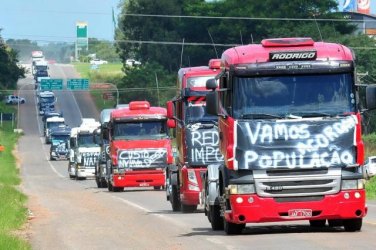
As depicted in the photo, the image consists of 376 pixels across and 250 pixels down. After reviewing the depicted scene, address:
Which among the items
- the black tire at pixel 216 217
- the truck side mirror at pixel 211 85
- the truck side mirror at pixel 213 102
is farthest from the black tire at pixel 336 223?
the truck side mirror at pixel 211 85

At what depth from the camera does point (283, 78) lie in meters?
20.3

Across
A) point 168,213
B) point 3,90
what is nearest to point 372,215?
point 168,213

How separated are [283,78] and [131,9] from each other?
4544 inches

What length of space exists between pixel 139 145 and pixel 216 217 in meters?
23.3

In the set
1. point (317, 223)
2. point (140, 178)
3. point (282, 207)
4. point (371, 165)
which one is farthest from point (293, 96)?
point (371, 165)

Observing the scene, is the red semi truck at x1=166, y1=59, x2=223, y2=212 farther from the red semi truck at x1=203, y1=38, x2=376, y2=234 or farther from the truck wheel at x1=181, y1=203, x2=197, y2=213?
the red semi truck at x1=203, y1=38, x2=376, y2=234

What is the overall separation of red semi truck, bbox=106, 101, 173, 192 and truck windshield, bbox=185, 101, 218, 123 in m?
14.2

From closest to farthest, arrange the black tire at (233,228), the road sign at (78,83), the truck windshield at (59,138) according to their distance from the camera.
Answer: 1. the black tire at (233,228)
2. the truck windshield at (59,138)
3. the road sign at (78,83)

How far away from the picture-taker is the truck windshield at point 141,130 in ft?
148

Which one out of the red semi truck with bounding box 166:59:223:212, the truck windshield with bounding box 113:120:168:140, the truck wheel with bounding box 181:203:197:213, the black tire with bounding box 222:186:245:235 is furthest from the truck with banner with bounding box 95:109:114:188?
the black tire with bounding box 222:186:245:235

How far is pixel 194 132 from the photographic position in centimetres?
3045

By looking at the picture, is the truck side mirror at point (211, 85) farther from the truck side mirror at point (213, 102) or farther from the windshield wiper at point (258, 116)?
the windshield wiper at point (258, 116)

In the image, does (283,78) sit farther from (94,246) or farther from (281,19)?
(281,19)

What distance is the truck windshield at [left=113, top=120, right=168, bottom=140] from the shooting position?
45.1m
